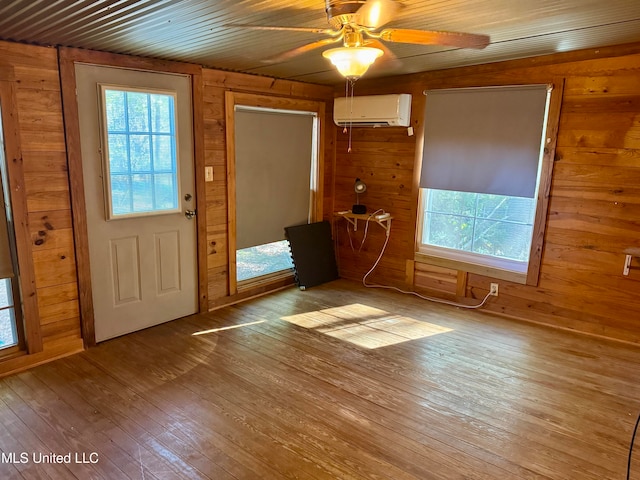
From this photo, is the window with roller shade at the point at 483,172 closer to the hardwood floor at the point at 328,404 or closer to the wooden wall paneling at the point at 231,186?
the hardwood floor at the point at 328,404

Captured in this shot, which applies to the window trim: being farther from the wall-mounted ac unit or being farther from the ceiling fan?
the ceiling fan

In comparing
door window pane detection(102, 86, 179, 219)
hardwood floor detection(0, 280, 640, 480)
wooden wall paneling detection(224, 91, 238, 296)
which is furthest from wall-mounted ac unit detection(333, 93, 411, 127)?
hardwood floor detection(0, 280, 640, 480)

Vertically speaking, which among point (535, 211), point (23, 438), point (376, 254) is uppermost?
point (535, 211)

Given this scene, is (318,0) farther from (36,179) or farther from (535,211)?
(535,211)

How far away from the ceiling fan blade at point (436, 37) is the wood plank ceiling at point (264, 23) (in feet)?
0.84

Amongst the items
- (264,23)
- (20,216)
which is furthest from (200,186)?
(264,23)

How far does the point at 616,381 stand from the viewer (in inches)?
113

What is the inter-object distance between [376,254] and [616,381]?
246cm

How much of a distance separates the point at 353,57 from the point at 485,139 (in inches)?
89.6

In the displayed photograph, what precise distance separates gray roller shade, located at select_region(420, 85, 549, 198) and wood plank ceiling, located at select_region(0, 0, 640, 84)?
15.9 inches

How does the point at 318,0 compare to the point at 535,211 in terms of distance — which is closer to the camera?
the point at 318,0

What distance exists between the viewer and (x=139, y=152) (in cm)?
329

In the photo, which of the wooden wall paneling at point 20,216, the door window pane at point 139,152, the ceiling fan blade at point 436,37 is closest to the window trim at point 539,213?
the ceiling fan blade at point 436,37

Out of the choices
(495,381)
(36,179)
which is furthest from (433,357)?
(36,179)
